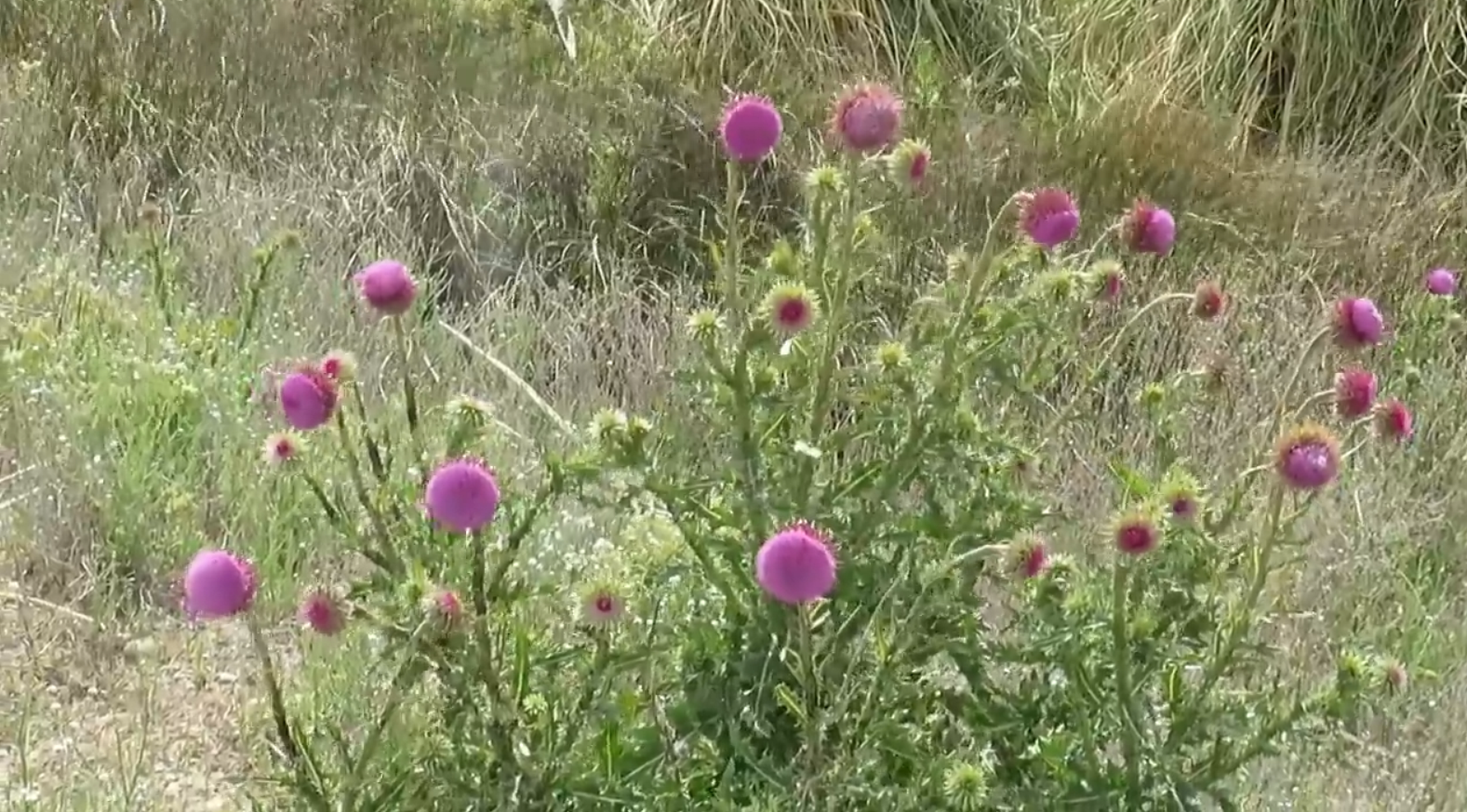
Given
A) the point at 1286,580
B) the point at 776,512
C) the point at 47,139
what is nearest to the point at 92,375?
the point at 47,139

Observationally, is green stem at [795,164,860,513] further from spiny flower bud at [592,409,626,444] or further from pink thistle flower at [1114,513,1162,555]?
pink thistle flower at [1114,513,1162,555]

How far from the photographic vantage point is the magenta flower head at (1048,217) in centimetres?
148

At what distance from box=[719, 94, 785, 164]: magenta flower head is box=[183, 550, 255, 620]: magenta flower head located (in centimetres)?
53

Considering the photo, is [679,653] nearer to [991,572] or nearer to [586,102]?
[991,572]

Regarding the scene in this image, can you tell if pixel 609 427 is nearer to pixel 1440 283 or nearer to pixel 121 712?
pixel 121 712

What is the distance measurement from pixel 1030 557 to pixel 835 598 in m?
0.17

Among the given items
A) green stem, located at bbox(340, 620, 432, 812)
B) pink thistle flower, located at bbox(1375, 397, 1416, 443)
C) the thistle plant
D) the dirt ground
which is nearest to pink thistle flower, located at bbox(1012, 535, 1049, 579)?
the thistle plant

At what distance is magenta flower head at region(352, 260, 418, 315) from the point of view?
1328mm

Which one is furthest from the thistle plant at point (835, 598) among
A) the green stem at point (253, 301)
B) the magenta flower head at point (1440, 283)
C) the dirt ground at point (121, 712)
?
the green stem at point (253, 301)

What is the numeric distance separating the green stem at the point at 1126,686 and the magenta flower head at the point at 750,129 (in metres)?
0.45

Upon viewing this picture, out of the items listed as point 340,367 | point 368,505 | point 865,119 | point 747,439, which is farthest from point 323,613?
point 865,119

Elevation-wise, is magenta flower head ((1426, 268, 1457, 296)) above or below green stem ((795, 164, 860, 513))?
below

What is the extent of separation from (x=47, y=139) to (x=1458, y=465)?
2829 mm

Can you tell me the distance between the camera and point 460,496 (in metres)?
1.21
